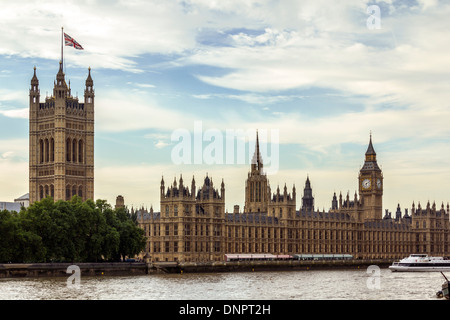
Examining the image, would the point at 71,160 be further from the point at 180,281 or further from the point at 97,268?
the point at 180,281

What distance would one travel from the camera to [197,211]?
146 meters

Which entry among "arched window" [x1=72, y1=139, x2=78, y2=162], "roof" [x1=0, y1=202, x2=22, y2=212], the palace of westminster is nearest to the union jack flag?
the palace of westminster

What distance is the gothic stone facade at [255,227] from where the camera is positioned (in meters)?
143

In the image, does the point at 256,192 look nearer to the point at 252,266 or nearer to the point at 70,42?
the point at 252,266

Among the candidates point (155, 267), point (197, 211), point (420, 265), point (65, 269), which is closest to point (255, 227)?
point (197, 211)

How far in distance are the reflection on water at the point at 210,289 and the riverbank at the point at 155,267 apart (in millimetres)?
3452

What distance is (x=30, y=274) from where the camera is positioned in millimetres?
97375

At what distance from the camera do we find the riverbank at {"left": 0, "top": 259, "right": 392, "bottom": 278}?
97.4 meters

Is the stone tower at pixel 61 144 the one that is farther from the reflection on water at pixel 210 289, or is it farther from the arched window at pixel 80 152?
the reflection on water at pixel 210 289

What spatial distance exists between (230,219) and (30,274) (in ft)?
199

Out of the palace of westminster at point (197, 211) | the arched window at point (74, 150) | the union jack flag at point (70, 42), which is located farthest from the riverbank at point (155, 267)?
the arched window at point (74, 150)

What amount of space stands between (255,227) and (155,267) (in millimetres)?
46115

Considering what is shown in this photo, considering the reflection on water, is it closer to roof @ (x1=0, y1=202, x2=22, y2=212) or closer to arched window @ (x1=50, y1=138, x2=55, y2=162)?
arched window @ (x1=50, y1=138, x2=55, y2=162)
